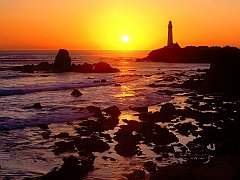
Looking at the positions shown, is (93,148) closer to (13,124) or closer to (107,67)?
(13,124)

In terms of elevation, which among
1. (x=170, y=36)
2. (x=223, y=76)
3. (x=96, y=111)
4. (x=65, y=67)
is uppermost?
Answer: (x=170, y=36)

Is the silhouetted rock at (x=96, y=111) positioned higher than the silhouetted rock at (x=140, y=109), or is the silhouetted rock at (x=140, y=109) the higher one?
the silhouetted rock at (x=96, y=111)

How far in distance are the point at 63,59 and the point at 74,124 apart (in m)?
87.0

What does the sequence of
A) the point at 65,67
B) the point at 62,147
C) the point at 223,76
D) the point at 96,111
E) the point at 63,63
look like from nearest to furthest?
the point at 62,147 → the point at 96,111 → the point at 223,76 → the point at 65,67 → the point at 63,63

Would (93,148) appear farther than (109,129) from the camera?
No

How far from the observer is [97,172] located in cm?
1955

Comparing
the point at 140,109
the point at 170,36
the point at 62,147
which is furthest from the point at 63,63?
the point at 62,147

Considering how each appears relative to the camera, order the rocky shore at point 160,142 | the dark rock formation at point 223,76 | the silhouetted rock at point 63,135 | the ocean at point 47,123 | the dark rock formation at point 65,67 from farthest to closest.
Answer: the dark rock formation at point 65,67
the dark rock formation at point 223,76
the silhouetted rock at point 63,135
the ocean at point 47,123
the rocky shore at point 160,142

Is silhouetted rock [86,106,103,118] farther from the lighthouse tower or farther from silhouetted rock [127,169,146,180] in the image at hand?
the lighthouse tower

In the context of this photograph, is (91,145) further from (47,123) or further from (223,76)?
(223,76)

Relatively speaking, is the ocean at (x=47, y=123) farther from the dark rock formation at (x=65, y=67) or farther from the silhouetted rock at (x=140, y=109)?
the dark rock formation at (x=65, y=67)

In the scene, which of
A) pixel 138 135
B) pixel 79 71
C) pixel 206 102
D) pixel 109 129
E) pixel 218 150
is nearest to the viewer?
pixel 218 150

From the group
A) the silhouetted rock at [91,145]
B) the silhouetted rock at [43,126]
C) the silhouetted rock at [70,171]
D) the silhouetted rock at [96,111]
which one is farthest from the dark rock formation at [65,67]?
the silhouetted rock at [70,171]

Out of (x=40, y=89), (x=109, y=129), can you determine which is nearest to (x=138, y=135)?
(x=109, y=129)
